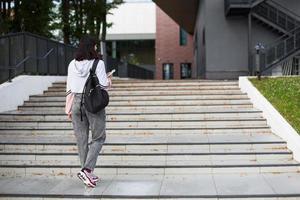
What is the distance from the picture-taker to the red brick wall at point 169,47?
171 feet

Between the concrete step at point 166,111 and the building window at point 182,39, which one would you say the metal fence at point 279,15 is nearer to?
the concrete step at point 166,111

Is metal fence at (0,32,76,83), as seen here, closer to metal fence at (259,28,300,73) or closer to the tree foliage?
the tree foliage

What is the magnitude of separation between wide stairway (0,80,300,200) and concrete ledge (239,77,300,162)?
0.47ft

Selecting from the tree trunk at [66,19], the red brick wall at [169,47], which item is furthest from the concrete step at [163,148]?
Answer: the red brick wall at [169,47]

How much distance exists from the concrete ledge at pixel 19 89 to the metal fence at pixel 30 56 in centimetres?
31

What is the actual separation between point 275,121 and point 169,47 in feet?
143

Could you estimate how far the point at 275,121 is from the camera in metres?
9.61

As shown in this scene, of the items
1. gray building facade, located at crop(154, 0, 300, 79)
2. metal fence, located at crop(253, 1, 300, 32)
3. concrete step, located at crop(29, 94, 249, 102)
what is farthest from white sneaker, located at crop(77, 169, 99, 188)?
metal fence, located at crop(253, 1, 300, 32)

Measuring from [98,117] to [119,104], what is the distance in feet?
17.6

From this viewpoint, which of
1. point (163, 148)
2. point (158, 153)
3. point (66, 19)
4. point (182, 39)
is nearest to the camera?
point (158, 153)

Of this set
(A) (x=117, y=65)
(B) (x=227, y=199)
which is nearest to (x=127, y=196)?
(B) (x=227, y=199)

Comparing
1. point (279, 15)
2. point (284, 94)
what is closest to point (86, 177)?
point (284, 94)

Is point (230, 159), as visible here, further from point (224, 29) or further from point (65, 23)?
point (65, 23)

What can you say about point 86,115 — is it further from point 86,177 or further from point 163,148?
point 163,148
